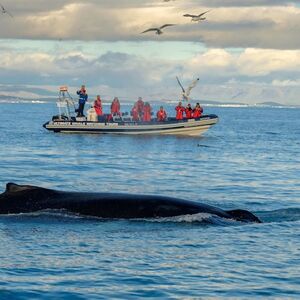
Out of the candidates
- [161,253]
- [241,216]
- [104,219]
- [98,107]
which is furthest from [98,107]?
[161,253]

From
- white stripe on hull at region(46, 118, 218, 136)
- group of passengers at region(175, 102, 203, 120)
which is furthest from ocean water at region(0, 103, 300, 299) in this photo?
group of passengers at region(175, 102, 203, 120)

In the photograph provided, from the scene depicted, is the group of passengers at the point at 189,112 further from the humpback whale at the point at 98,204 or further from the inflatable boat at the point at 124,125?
the humpback whale at the point at 98,204

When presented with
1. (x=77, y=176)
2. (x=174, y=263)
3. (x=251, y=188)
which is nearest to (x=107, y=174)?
(x=77, y=176)

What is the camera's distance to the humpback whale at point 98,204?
55.2 feet

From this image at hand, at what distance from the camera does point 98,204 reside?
17016mm

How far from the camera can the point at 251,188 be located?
28453 millimetres

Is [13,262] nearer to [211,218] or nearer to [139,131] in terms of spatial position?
[211,218]

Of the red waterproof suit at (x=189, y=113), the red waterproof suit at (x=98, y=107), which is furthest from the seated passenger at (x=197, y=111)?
the red waterproof suit at (x=98, y=107)

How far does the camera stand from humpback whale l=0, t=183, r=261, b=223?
16.8m

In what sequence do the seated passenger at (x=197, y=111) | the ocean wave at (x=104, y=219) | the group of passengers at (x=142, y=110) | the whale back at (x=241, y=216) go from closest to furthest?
the ocean wave at (x=104, y=219), the whale back at (x=241, y=216), the group of passengers at (x=142, y=110), the seated passenger at (x=197, y=111)

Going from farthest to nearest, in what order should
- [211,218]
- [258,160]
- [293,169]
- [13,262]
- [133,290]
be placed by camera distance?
1. [258,160]
2. [293,169]
3. [211,218]
4. [13,262]
5. [133,290]

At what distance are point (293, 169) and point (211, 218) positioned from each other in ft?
70.6

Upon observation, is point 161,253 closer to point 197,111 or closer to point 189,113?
point 197,111

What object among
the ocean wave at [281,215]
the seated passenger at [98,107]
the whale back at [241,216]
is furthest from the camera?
the seated passenger at [98,107]
